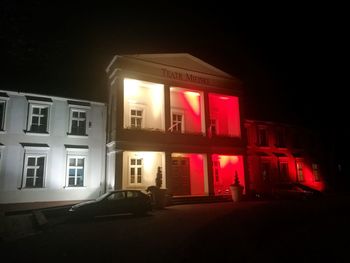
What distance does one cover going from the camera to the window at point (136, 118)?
21625mm

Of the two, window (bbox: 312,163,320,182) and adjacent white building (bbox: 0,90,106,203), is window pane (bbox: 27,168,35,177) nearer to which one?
adjacent white building (bbox: 0,90,106,203)

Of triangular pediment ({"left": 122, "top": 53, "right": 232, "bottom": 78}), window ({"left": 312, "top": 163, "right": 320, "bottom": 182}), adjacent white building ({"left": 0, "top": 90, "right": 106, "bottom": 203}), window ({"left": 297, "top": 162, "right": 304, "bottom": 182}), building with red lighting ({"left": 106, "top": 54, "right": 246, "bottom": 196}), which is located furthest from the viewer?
window ({"left": 312, "top": 163, "right": 320, "bottom": 182})

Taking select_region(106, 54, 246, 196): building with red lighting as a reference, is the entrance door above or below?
below

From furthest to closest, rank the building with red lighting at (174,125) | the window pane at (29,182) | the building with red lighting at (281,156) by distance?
the building with red lighting at (281,156)
the building with red lighting at (174,125)
the window pane at (29,182)

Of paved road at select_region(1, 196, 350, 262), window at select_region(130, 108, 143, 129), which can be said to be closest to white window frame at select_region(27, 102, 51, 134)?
window at select_region(130, 108, 143, 129)

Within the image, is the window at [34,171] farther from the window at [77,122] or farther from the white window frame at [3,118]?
the window at [77,122]

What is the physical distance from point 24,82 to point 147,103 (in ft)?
29.4

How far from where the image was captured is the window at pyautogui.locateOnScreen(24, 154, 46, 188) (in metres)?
18.4

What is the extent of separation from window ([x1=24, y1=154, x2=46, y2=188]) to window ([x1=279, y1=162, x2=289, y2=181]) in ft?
72.3

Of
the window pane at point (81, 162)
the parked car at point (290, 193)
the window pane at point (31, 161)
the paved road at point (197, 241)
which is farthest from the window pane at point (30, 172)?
the parked car at point (290, 193)

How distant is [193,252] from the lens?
721 cm

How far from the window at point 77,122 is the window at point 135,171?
162 inches

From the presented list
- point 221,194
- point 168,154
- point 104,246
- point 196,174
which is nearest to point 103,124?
point 168,154

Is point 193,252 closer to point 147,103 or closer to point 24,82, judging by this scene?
point 147,103
